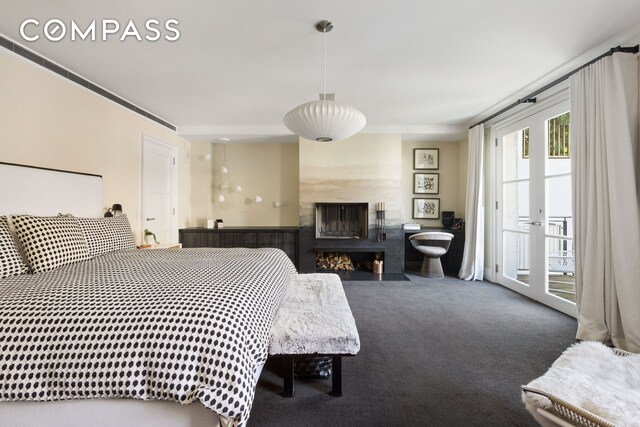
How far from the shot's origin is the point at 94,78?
2826 millimetres

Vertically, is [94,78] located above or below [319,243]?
above

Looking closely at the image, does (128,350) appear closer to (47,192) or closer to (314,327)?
(314,327)

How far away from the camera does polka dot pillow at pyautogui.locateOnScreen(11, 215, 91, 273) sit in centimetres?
175

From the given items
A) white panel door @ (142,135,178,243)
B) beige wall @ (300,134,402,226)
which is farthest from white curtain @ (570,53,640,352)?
white panel door @ (142,135,178,243)

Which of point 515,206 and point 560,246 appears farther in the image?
point 515,206

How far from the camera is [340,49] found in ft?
7.53

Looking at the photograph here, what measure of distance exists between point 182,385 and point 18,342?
0.62m

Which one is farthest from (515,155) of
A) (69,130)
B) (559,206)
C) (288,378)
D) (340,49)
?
(69,130)

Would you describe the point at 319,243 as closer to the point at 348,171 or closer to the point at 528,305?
the point at 348,171

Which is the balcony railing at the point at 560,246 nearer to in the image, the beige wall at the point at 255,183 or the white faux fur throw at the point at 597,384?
the white faux fur throw at the point at 597,384

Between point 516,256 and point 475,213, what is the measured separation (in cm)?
76

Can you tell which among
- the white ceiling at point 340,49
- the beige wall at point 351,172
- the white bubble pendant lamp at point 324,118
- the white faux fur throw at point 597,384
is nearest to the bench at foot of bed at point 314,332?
the white faux fur throw at point 597,384

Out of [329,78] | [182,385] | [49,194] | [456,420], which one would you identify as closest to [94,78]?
[49,194]

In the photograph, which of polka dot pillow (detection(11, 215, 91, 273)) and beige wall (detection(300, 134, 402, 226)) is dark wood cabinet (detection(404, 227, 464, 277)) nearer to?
beige wall (detection(300, 134, 402, 226))
